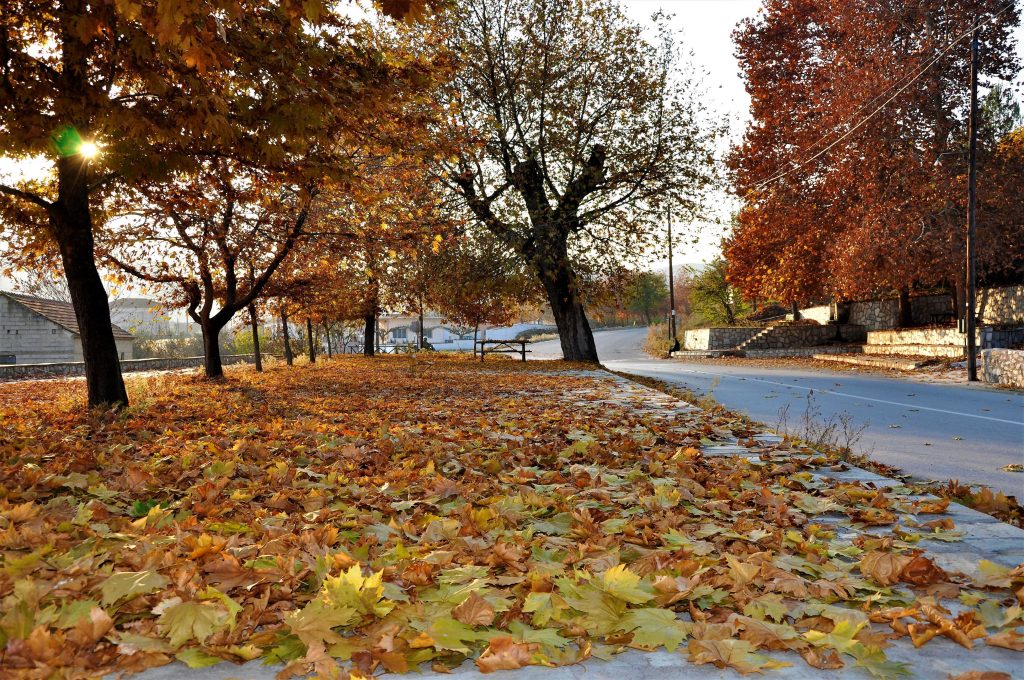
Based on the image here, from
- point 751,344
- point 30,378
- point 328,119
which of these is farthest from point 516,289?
point 30,378

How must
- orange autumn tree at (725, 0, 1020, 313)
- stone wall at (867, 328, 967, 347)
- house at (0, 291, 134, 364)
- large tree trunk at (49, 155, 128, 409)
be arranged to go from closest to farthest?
large tree trunk at (49, 155, 128, 409) → orange autumn tree at (725, 0, 1020, 313) → stone wall at (867, 328, 967, 347) → house at (0, 291, 134, 364)

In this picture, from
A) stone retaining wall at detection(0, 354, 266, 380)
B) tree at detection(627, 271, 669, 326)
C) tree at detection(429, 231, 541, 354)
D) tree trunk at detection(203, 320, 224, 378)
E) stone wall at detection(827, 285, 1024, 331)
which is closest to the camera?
tree trunk at detection(203, 320, 224, 378)

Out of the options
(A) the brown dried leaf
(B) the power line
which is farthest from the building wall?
(A) the brown dried leaf

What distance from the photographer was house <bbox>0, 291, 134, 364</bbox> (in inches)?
1292

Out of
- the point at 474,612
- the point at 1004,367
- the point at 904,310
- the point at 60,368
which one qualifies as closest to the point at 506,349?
the point at 904,310

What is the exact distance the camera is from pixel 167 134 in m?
7.68

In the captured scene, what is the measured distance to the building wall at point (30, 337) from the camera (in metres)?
32.8

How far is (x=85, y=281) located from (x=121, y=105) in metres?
2.70

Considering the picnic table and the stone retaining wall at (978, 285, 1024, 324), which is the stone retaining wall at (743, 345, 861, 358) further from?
the picnic table

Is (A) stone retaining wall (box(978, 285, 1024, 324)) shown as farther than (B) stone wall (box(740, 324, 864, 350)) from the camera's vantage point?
No

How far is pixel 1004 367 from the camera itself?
1408cm

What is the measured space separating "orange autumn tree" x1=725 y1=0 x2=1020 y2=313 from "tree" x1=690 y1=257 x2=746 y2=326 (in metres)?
14.8

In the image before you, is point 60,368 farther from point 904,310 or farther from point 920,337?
point 904,310

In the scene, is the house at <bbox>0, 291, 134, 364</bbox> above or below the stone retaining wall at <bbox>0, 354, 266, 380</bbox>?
above
